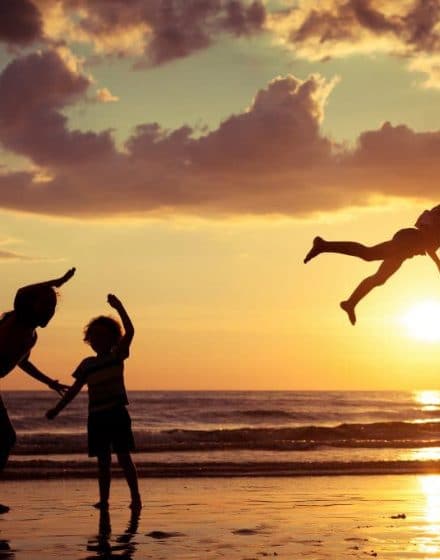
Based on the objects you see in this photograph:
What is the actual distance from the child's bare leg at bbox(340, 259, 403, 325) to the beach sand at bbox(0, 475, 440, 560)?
2140 millimetres

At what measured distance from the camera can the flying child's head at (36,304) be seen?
9.28 m

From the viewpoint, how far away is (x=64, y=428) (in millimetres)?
39469

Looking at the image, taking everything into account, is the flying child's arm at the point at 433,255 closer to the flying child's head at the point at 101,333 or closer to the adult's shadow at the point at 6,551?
the flying child's head at the point at 101,333

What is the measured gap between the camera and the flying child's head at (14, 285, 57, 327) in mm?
9281

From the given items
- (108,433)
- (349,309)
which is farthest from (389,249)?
(108,433)

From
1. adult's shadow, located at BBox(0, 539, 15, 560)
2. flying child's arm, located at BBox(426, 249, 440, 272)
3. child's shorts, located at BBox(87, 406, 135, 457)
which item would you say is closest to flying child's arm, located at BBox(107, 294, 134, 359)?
child's shorts, located at BBox(87, 406, 135, 457)

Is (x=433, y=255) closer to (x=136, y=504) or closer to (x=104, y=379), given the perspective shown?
(x=104, y=379)

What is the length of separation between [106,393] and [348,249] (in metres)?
3.45

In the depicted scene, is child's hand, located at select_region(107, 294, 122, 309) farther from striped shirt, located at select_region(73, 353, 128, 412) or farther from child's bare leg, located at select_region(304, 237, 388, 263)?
child's bare leg, located at select_region(304, 237, 388, 263)

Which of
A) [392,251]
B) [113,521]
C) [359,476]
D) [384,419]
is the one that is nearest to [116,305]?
[113,521]

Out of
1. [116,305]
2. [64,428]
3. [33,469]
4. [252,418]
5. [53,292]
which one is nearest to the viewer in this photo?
[53,292]

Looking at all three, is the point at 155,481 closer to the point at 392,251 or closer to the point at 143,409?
the point at 392,251

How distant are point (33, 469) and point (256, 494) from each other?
5.36 meters

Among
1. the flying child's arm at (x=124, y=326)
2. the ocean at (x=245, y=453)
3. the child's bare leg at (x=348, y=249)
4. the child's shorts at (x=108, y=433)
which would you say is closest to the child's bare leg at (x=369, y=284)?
the child's bare leg at (x=348, y=249)
